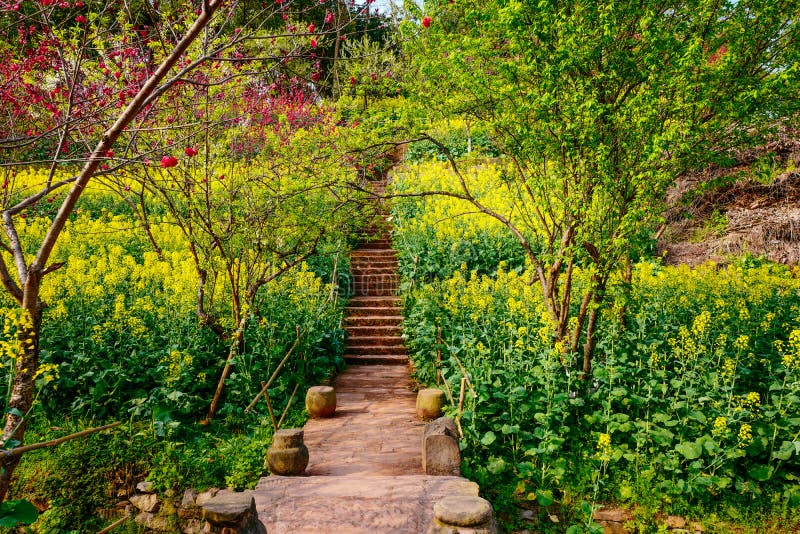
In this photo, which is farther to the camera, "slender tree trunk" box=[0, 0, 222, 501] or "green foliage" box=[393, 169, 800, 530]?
"green foliage" box=[393, 169, 800, 530]

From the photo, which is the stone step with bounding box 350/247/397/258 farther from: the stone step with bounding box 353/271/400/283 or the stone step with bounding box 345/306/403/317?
the stone step with bounding box 345/306/403/317

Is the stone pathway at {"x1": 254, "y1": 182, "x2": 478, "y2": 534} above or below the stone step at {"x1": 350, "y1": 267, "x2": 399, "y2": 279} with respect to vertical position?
below

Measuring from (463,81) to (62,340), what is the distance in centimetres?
652

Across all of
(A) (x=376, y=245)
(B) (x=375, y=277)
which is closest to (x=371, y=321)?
(B) (x=375, y=277)

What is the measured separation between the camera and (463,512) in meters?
4.34

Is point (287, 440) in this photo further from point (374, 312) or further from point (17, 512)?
point (374, 312)

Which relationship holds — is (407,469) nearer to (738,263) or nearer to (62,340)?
(62,340)

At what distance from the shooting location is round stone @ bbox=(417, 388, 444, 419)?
7617 millimetres

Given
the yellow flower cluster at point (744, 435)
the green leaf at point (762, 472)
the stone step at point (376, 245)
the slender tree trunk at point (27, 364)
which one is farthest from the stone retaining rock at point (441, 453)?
the stone step at point (376, 245)

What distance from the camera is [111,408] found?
732 centimetres

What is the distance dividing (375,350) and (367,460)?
4.93m

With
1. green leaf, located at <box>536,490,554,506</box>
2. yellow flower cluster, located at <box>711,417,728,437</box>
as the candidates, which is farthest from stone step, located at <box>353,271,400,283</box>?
yellow flower cluster, located at <box>711,417,728,437</box>

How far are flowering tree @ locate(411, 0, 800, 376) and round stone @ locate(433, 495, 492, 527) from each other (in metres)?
3.06

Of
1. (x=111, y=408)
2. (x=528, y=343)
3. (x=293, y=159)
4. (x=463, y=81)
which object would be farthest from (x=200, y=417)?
(x=463, y=81)
